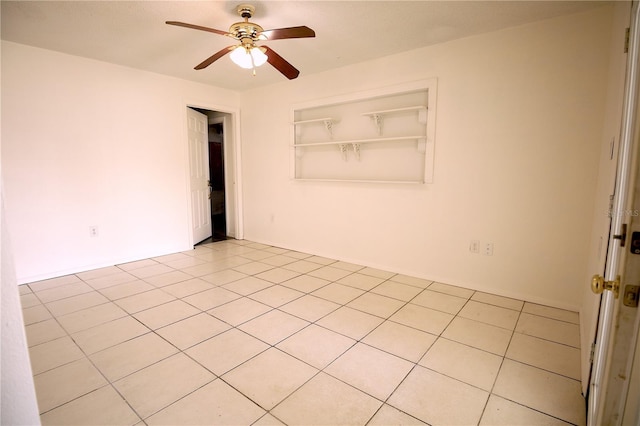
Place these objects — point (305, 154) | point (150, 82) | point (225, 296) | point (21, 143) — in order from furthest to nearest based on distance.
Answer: point (305, 154), point (150, 82), point (21, 143), point (225, 296)

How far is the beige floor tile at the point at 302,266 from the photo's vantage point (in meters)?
3.66

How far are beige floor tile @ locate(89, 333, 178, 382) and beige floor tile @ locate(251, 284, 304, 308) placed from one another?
0.89 metres

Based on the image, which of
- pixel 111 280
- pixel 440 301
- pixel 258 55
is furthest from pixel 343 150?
pixel 111 280

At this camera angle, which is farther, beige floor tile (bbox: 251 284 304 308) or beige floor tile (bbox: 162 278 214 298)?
beige floor tile (bbox: 162 278 214 298)

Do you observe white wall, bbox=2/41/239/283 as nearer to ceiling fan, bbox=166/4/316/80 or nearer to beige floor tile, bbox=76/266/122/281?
beige floor tile, bbox=76/266/122/281

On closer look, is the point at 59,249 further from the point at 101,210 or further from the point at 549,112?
the point at 549,112

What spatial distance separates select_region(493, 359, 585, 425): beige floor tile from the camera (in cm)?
154

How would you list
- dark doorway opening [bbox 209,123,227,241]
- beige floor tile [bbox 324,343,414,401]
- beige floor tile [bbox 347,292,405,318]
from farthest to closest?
1. dark doorway opening [bbox 209,123,227,241]
2. beige floor tile [bbox 347,292,405,318]
3. beige floor tile [bbox 324,343,414,401]

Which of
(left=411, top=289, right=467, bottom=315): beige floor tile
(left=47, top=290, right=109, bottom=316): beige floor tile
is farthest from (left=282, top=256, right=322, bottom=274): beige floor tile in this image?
(left=47, top=290, right=109, bottom=316): beige floor tile

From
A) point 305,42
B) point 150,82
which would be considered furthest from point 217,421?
point 150,82

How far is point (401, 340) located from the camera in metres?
2.16

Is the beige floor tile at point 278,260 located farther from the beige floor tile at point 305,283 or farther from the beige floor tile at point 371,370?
the beige floor tile at point 371,370

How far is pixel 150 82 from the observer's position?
397cm

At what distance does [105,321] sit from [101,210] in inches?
73.3
